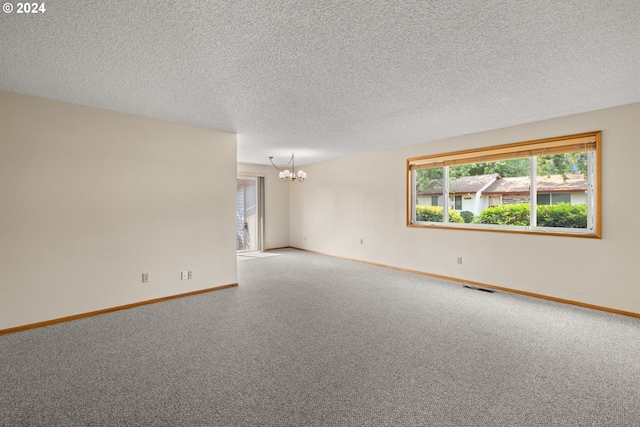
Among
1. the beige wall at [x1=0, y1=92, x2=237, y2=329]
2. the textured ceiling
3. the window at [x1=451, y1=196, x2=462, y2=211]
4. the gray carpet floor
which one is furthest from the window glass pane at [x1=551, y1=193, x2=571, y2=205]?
the beige wall at [x1=0, y1=92, x2=237, y2=329]

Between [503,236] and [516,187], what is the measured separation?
76 cm

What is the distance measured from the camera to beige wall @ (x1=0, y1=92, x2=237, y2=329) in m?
2.94

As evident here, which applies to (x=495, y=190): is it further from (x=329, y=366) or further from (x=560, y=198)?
(x=329, y=366)

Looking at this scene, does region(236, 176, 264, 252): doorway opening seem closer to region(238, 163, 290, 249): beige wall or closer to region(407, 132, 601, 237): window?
region(238, 163, 290, 249): beige wall

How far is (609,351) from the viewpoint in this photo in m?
2.45

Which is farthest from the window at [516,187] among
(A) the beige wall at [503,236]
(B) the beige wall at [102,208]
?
(B) the beige wall at [102,208]

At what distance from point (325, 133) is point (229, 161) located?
1.58 m

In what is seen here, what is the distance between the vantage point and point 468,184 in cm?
482

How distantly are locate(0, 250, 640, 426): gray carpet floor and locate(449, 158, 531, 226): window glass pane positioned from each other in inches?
52.1

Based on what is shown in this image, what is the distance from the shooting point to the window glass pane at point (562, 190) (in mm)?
3713

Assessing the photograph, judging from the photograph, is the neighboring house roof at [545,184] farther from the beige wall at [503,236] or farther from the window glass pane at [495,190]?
the beige wall at [503,236]

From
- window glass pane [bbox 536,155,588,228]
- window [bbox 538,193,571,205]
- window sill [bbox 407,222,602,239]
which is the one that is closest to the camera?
window sill [bbox 407,222,602,239]

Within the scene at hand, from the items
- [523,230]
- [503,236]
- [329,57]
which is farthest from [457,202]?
[329,57]

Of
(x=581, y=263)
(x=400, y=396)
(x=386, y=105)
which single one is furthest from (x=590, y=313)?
(x=386, y=105)
